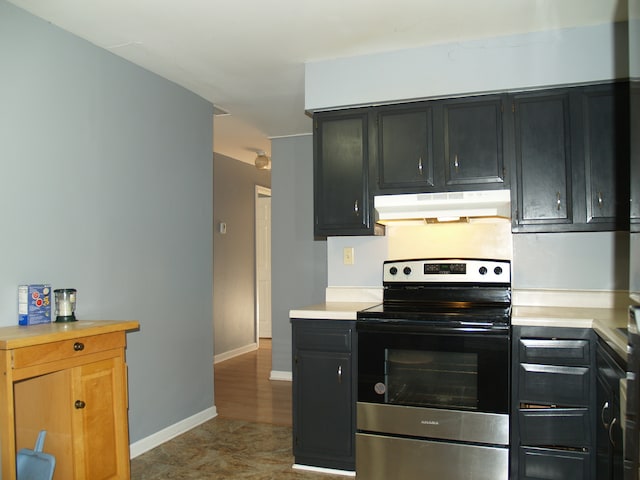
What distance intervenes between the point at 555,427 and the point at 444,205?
4.52 feet

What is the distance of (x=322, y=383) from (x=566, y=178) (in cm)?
179

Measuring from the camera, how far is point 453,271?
3.14 m

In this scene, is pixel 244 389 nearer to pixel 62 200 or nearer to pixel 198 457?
pixel 198 457

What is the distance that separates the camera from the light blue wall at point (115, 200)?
8.52 feet

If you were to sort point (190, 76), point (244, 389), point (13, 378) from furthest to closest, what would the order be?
point (244, 389) < point (190, 76) < point (13, 378)

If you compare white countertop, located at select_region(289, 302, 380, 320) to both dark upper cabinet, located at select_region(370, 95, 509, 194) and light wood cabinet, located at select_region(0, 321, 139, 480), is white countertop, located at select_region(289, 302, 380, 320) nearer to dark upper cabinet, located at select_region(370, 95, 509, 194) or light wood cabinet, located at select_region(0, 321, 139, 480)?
dark upper cabinet, located at select_region(370, 95, 509, 194)

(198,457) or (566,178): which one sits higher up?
(566,178)

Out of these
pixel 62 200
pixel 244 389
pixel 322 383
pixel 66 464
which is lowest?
pixel 244 389

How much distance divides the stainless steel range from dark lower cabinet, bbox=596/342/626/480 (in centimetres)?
41

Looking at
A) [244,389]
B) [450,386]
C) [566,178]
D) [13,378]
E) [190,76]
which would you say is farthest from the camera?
[244,389]

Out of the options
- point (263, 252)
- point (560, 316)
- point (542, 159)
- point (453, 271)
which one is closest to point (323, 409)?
point (453, 271)

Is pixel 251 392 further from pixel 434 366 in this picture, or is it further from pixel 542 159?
pixel 542 159

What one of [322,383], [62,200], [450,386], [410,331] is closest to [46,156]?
[62,200]

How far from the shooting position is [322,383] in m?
2.97
